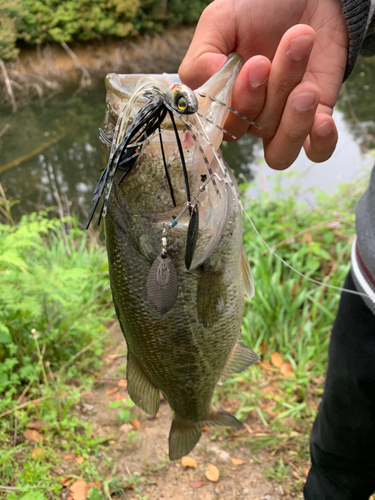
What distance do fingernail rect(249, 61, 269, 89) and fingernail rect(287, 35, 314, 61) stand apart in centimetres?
10

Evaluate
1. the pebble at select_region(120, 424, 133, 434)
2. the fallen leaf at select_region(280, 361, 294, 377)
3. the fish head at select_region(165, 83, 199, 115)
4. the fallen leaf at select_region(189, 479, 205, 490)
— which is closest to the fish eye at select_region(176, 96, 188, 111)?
the fish head at select_region(165, 83, 199, 115)

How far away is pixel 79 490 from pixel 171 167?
2.36 m

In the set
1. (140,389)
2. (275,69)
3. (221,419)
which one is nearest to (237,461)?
(221,419)

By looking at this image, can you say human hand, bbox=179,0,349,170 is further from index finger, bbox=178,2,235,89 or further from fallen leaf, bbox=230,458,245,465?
fallen leaf, bbox=230,458,245,465

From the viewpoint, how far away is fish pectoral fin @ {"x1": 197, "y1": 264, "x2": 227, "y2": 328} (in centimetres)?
144

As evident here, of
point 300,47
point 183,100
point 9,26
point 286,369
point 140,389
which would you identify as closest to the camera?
point 183,100

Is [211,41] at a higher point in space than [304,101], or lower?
higher

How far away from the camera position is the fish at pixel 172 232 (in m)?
1.15

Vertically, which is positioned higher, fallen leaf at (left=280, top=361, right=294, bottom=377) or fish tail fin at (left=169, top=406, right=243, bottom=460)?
fish tail fin at (left=169, top=406, right=243, bottom=460)

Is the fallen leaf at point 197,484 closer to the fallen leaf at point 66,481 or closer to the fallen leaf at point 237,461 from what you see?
the fallen leaf at point 237,461

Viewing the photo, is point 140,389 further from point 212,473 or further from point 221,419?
point 212,473

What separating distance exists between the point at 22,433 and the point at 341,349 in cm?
220

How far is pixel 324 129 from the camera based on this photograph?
160 centimetres

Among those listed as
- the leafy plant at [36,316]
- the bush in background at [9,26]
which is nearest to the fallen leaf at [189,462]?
the leafy plant at [36,316]
